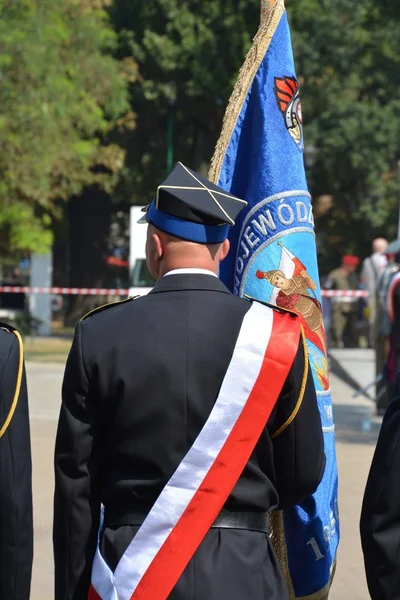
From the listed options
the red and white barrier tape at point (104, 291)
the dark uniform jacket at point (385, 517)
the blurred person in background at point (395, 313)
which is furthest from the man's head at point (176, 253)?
the red and white barrier tape at point (104, 291)

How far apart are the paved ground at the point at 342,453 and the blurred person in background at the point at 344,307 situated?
9.85 ft

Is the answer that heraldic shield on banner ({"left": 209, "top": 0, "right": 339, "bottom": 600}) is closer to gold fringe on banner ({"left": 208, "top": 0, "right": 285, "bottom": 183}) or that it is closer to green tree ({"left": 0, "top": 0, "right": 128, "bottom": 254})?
gold fringe on banner ({"left": 208, "top": 0, "right": 285, "bottom": 183})

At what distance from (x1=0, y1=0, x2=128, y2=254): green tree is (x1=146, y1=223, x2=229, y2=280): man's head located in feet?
52.8

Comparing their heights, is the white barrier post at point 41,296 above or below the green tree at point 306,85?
below

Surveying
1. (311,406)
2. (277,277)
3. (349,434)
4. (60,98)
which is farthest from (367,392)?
(311,406)

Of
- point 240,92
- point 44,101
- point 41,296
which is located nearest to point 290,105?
point 240,92

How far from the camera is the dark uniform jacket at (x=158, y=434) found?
3.11 meters

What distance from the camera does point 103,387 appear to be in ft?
10.3

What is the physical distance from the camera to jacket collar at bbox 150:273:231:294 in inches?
127

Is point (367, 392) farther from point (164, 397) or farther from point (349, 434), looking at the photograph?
point (164, 397)

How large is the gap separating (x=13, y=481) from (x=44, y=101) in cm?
1721

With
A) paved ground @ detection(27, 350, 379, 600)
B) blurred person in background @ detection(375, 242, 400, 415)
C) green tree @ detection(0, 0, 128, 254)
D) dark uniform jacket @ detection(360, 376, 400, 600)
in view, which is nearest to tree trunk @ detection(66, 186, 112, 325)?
green tree @ detection(0, 0, 128, 254)

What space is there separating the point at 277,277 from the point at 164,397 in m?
1.44

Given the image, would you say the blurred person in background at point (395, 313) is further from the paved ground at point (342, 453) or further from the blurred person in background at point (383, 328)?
the paved ground at point (342, 453)
